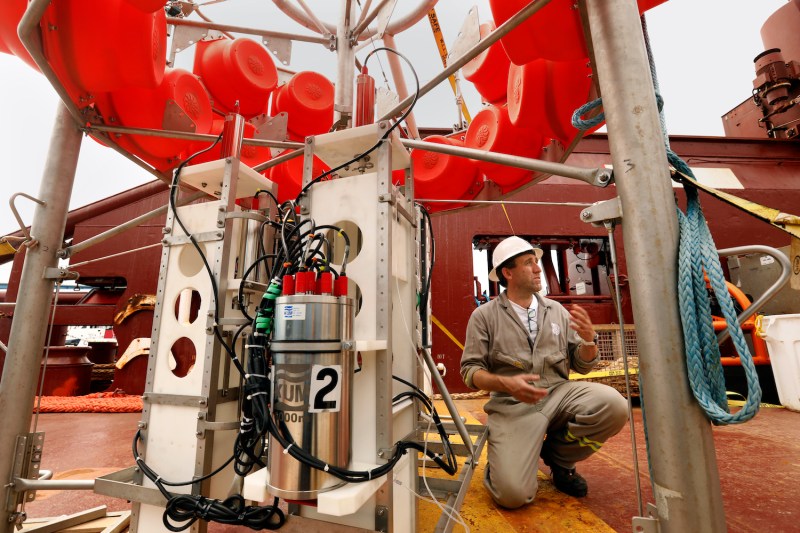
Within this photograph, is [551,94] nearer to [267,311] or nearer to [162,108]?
[267,311]

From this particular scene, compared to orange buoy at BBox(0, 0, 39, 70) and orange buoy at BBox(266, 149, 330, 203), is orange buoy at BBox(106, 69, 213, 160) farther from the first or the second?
orange buoy at BBox(266, 149, 330, 203)

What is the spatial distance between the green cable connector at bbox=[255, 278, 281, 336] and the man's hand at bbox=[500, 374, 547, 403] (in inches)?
46.6

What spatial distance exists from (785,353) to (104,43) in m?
5.48


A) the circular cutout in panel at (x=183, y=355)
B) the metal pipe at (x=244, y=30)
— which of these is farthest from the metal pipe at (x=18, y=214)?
the circular cutout in panel at (x=183, y=355)

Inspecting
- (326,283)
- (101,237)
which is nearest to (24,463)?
(101,237)

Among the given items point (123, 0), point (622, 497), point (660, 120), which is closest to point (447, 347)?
point (622, 497)

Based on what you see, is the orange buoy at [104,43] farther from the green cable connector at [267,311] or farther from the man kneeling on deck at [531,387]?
the man kneeling on deck at [531,387]

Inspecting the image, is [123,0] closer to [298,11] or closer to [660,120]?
[298,11]

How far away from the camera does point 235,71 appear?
2.58 m

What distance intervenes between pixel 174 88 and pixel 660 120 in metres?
2.44

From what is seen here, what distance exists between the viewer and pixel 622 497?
181 centimetres

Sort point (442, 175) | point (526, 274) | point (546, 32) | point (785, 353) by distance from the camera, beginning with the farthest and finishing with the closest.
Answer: point (785, 353) < point (442, 175) < point (526, 274) < point (546, 32)

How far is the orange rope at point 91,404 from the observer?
12.7 feet

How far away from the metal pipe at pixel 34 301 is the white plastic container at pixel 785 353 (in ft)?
18.1
